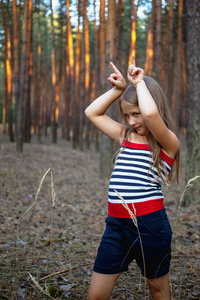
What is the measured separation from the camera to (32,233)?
435 cm

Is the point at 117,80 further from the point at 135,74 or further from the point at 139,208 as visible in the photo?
the point at 139,208

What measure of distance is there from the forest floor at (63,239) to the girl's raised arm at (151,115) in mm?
619

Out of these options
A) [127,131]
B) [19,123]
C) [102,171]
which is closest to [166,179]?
[127,131]

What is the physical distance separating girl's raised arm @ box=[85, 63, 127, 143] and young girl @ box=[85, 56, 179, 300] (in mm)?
54

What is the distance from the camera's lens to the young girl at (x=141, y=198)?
1.90 metres

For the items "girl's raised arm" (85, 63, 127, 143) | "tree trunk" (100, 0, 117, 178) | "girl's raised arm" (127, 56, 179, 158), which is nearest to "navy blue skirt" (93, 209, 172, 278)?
"girl's raised arm" (127, 56, 179, 158)

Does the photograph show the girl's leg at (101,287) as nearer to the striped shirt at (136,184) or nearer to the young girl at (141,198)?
the young girl at (141,198)

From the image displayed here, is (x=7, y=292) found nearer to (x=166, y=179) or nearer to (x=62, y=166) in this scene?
(x=166, y=179)

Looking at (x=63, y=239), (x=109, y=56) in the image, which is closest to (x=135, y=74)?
(x=63, y=239)

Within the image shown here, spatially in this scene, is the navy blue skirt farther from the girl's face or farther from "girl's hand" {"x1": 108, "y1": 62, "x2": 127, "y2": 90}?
"girl's hand" {"x1": 108, "y1": 62, "x2": 127, "y2": 90}

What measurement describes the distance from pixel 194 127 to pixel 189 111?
0.99 ft

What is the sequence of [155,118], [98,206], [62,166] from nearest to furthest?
[155,118]
[98,206]
[62,166]

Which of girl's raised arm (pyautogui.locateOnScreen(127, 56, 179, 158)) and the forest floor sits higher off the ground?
girl's raised arm (pyautogui.locateOnScreen(127, 56, 179, 158))

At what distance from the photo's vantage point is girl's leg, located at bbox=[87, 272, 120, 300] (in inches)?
72.9
